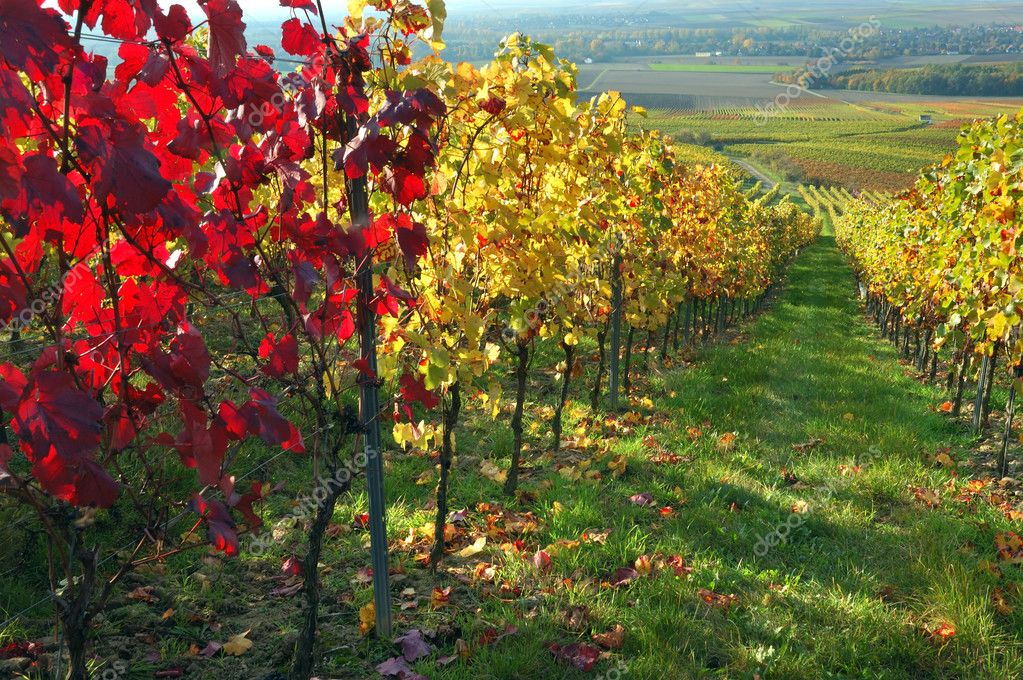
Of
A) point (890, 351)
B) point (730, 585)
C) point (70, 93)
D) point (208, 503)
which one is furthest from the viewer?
point (890, 351)

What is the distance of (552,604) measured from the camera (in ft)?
10.5

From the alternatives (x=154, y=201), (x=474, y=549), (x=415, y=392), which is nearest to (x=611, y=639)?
(x=474, y=549)

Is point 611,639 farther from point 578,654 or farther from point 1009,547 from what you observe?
point 1009,547

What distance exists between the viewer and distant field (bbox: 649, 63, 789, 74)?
99.1 meters

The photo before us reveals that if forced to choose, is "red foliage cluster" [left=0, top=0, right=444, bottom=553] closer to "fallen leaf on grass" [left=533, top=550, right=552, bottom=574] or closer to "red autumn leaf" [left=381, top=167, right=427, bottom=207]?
"red autumn leaf" [left=381, top=167, right=427, bottom=207]

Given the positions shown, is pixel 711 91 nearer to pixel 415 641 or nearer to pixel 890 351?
pixel 890 351

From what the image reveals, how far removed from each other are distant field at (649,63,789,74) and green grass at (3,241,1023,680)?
97833 millimetres

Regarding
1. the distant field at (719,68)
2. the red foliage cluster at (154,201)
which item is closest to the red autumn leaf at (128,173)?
the red foliage cluster at (154,201)

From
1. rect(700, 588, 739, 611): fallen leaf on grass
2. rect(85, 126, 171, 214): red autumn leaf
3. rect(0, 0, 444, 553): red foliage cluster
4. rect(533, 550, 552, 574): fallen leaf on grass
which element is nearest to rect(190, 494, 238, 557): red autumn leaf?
rect(0, 0, 444, 553): red foliage cluster

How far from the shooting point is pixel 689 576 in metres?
3.49

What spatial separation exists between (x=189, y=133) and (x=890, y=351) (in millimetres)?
14483

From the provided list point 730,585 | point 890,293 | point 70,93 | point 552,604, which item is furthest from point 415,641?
point 890,293

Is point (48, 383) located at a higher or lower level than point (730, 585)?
higher

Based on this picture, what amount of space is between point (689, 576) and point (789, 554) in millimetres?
812
